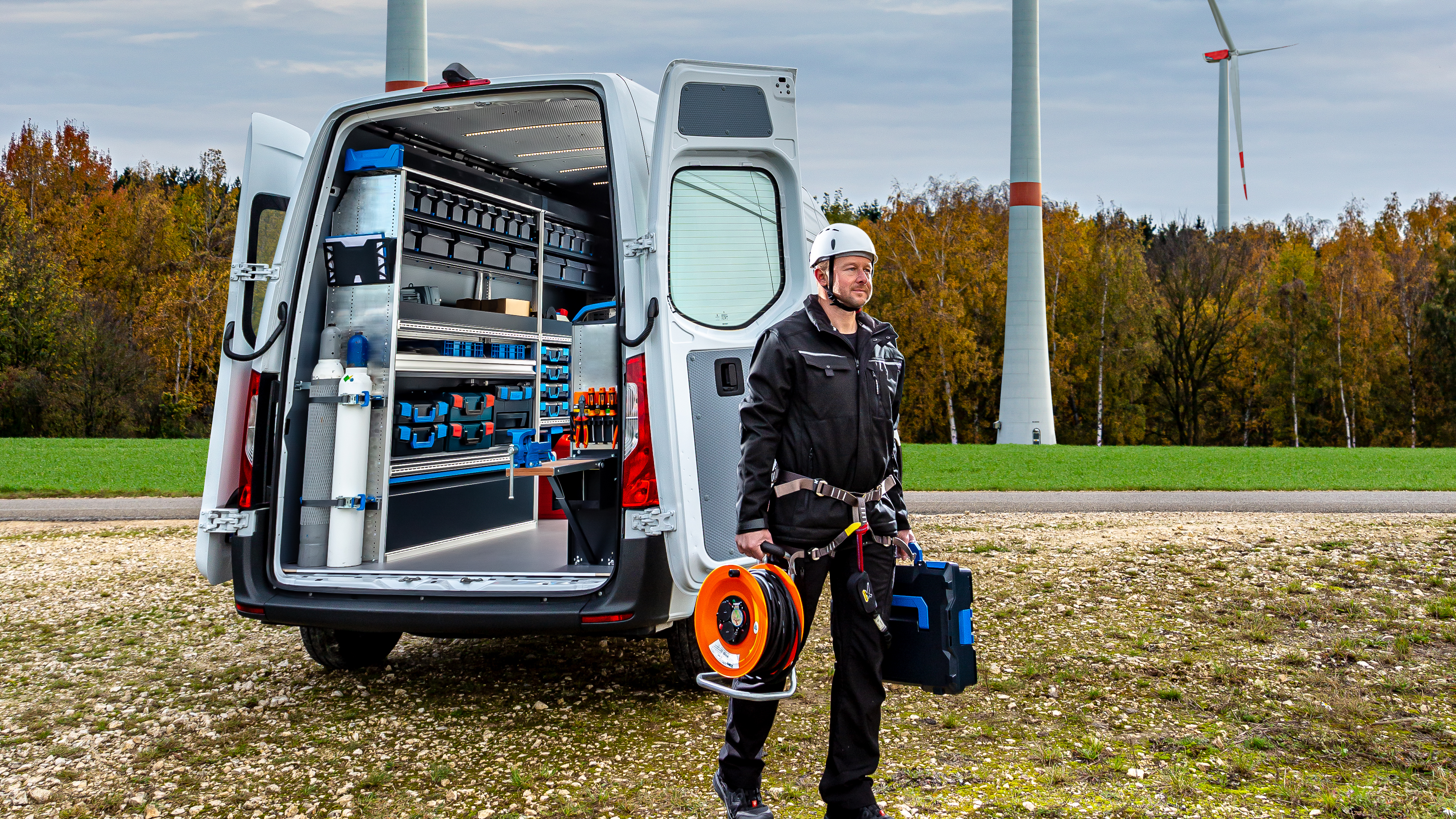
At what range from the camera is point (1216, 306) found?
49.2 metres

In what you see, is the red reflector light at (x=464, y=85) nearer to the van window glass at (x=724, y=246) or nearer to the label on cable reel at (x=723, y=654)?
the van window glass at (x=724, y=246)

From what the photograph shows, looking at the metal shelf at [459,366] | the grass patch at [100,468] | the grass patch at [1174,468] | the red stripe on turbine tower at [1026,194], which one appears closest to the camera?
the metal shelf at [459,366]

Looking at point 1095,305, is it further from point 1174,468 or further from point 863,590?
point 863,590

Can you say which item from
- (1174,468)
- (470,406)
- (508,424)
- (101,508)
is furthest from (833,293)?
(1174,468)

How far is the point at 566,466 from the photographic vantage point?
5.37 metres

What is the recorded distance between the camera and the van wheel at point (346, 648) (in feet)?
17.5

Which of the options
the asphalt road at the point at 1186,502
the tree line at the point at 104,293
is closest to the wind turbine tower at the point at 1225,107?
the asphalt road at the point at 1186,502

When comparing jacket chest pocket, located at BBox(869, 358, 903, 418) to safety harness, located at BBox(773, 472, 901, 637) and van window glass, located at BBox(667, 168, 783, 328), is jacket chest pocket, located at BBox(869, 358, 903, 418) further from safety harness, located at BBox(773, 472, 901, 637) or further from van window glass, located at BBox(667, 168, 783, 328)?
van window glass, located at BBox(667, 168, 783, 328)

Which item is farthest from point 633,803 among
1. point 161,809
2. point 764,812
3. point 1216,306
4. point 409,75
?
point 1216,306

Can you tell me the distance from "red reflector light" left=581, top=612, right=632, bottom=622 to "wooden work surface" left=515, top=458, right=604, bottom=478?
1246 millimetres

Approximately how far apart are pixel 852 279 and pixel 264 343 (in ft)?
9.36

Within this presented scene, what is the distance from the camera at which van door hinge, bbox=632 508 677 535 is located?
425 cm

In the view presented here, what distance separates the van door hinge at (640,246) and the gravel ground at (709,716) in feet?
6.82

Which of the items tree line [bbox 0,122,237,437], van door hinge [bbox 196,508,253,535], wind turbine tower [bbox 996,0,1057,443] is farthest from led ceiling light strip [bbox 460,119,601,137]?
tree line [bbox 0,122,237,437]
